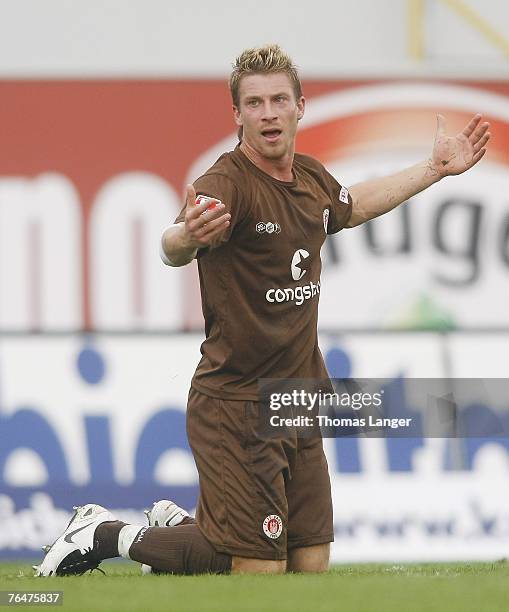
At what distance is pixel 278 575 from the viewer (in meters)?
5.72

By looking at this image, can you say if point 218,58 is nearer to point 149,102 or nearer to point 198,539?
point 149,102

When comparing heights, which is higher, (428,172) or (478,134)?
(478,134)

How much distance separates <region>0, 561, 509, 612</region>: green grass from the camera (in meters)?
4.75

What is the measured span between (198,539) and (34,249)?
3313mm

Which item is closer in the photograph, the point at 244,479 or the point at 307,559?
the point at 244,479

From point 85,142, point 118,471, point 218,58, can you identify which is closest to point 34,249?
point 85,142

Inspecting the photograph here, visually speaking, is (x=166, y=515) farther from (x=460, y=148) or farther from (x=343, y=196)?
(x=460, y=148)

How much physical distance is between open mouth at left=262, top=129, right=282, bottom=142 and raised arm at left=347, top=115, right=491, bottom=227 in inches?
25.3

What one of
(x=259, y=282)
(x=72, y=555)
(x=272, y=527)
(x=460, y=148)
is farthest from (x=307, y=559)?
(x=460, y=148)

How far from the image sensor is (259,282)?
6.01 meters

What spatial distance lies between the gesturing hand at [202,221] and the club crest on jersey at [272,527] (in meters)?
1.19

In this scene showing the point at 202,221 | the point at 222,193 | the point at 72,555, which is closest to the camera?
the point at 202,221

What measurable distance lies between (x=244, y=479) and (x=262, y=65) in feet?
5.16

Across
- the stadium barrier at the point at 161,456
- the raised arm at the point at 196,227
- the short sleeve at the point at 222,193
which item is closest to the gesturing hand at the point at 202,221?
the raised arm at the point at 196,227
